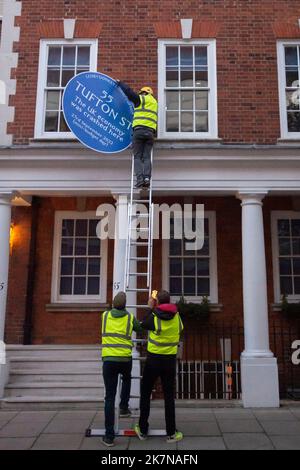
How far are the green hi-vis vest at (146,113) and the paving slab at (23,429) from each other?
485 centimetres

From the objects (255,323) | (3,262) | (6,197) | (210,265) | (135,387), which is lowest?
(135,387)

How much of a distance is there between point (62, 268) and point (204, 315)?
10.1 ft

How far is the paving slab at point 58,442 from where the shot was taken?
575cm

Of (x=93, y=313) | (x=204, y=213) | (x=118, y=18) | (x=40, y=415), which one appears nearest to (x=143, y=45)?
(x=118, y=18)

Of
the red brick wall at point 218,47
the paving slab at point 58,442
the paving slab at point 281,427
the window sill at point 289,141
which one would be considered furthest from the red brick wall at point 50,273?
the paving slab at point 58,442

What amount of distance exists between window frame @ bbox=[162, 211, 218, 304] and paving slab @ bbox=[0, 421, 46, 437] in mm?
3908

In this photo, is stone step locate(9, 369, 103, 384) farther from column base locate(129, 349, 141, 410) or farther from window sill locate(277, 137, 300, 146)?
window sill locate(277, 137, 300, 146)

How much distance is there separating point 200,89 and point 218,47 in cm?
93

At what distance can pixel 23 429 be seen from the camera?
6555mm

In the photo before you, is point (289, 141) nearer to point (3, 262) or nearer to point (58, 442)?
point (3, 262)

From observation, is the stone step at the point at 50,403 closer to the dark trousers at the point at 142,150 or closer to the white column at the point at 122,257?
the white column at the point at 122,257

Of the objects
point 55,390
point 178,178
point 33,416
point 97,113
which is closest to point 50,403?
point 55,390

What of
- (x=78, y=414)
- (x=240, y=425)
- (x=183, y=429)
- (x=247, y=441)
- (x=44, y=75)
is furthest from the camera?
(x=44, y=75)

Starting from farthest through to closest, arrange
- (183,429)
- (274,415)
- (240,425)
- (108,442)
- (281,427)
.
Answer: (274,415)
(240,425)
(281,427)
(183,429)
(108,442)
